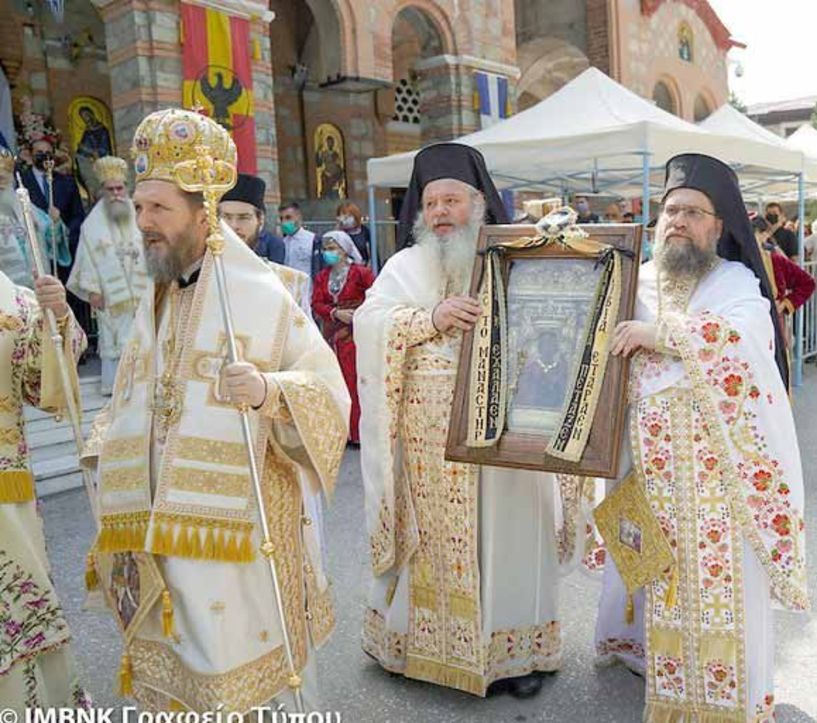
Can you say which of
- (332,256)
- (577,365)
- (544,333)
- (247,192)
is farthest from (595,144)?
→ (577,365)

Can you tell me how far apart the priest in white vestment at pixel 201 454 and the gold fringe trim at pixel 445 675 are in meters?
0.81

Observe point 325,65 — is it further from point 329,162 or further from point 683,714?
point 683,714

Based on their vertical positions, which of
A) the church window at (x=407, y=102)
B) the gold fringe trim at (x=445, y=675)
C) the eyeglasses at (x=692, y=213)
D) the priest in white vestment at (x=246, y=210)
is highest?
the church window at (x=407, y=102)

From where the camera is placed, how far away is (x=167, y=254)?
238cm

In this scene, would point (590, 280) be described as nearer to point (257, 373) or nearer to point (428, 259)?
point (428, 259)

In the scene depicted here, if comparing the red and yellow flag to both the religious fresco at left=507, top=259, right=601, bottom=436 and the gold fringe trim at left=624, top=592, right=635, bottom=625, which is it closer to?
the religious fresco at left=507, top=259, right=601, bottom=436

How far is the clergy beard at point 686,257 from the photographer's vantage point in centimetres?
282

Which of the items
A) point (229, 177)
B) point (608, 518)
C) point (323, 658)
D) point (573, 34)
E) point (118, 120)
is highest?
point (573, 34)

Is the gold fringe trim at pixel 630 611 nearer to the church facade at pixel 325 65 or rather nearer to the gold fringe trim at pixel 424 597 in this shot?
the gold fringe trim at pixel 424 597

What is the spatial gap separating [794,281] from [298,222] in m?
5.20

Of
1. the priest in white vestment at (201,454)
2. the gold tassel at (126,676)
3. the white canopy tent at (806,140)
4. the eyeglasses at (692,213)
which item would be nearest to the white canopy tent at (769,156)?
the white canopy tent at (806,140)

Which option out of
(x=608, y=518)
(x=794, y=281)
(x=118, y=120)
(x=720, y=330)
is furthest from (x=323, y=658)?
(x=118, y=120)

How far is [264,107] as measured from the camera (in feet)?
33.4

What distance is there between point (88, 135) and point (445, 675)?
12.3m
